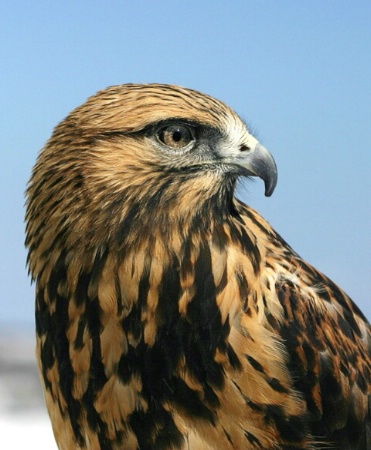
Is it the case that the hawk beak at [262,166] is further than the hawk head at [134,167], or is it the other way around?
the hawk beak at [262,166]

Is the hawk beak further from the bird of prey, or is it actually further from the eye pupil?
the eye pupil

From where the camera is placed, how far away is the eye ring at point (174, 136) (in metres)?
4.49

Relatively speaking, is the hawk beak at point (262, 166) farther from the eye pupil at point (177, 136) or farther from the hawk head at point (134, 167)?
the eye pupil at point (177, 136)

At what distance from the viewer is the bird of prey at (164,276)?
4.49 metres

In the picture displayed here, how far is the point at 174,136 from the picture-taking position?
4.50m

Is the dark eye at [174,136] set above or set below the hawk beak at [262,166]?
above

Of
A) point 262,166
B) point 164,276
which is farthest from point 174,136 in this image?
point 164,276

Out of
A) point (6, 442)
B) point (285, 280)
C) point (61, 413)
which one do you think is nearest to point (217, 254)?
point (285, 280)

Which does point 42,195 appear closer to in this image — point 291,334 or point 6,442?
point 291,334

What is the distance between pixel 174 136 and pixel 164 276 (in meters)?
0.70

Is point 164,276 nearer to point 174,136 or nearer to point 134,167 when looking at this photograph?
point 134,167

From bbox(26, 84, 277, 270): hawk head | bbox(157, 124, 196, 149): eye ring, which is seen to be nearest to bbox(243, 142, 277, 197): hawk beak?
bbox(26, 84, 277, 270): hawk head

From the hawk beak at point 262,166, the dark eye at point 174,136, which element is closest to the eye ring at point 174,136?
the dark eye at point 174,136

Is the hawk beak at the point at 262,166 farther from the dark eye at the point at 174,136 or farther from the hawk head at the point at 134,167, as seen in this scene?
the dark eye at the point at 174,136
